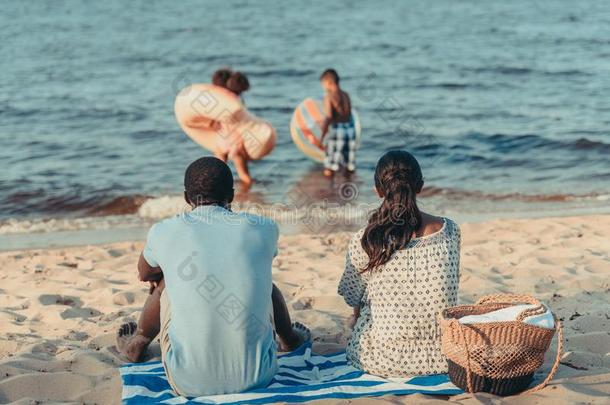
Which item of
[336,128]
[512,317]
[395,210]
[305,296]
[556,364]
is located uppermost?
[395,210]

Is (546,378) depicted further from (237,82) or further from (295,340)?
(237,82)

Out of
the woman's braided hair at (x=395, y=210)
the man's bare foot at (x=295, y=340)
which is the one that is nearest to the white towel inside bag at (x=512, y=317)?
the woman's braided hair at (x=395, y=210)

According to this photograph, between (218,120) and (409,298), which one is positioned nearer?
(409,298)

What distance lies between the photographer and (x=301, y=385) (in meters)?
3.87

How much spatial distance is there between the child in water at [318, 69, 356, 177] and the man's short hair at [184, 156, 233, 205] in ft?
22.0

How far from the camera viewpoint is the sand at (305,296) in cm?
393

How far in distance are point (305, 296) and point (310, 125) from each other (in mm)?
5595

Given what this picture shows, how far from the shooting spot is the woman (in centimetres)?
377

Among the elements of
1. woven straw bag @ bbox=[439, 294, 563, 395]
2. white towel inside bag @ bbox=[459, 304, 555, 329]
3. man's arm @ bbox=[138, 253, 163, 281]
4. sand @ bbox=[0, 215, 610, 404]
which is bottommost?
sand @ bbox=[0, 215, 610, 404]

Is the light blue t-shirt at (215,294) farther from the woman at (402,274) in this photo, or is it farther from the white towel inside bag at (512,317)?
the white towel inside bag at (512,317)

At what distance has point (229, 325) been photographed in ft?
11.7

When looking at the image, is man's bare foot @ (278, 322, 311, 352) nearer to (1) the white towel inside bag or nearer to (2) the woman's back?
(2) the woman's back

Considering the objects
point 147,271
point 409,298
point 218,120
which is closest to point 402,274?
point 409,298

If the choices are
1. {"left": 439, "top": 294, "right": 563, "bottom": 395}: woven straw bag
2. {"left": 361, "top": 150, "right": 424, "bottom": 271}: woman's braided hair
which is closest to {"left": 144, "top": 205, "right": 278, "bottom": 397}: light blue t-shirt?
{"left": 361, "top": 150, "right": 424, "bottom": 271}: woman's braided hair
